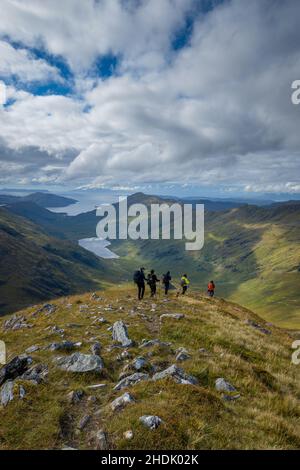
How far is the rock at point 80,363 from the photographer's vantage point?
42.3 ft

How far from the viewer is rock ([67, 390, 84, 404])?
10.4 meters

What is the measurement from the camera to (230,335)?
67.9 feet

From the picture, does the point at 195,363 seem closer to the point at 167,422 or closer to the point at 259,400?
the point at 259,400

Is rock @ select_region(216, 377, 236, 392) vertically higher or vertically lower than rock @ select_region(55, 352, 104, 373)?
lower

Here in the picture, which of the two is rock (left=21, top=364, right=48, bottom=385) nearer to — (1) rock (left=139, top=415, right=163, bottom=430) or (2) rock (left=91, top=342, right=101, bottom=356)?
(2) rock (left=91, top=342, right=101, bottom=356)

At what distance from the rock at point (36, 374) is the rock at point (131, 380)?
3155 mm

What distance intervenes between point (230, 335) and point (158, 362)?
8.63 metres

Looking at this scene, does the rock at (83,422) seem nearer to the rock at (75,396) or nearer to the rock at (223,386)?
the rock at (75,396)

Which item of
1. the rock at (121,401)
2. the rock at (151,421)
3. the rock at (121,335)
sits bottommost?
the rock at (121,335)

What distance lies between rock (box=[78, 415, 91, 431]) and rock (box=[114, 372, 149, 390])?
7.28 ft

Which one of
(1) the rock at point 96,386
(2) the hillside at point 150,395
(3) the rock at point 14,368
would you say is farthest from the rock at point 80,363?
(3) the rock at point 14,368

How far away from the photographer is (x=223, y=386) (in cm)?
1199

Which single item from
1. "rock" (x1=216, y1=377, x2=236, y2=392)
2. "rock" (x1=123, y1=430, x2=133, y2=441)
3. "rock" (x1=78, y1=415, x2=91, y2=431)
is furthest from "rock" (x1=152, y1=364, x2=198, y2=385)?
"rock" (x1=123, y1=430, x2=133, y2=441)
